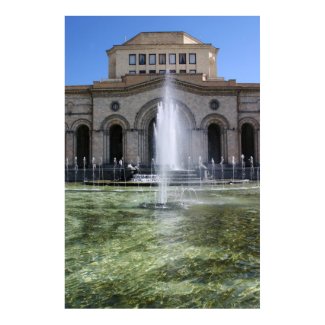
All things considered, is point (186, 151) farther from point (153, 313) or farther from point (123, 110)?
point (153, 313)

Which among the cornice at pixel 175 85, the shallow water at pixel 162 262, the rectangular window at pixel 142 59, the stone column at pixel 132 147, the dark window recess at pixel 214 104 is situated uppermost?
the rectangular window at pixel 142 59

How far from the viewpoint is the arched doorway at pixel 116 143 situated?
84.3ft

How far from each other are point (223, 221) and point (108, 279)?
337 cm

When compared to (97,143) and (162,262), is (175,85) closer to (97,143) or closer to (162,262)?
(97,143)

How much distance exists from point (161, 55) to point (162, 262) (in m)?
24.0

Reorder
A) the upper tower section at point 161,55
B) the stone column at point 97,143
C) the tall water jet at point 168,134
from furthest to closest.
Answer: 1. the upper tower section at point 161,55
2. the stone column at point 97,143
3. the tall water jet at point 168,134

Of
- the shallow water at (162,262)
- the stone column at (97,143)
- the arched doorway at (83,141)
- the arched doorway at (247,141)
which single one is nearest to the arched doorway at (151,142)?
the stone column at (97,143)

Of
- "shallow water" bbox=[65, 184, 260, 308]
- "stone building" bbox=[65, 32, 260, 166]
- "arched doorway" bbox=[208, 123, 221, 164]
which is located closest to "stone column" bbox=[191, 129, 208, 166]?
"stone building" bbox=[65, 32, 260, 166]

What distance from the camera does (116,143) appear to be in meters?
26.0

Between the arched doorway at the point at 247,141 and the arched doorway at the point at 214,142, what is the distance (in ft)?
6.99

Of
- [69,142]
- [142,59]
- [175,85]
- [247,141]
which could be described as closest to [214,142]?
[247,141]

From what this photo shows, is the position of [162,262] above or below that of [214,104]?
below

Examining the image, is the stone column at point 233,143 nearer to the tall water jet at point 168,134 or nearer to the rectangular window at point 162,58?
the tall water jet at point 168,134

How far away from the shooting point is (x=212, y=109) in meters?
24.5
